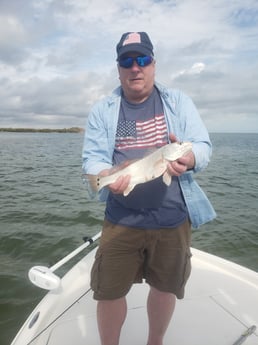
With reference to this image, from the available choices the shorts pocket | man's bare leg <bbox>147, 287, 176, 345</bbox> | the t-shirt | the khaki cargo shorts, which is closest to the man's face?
the t-shirt

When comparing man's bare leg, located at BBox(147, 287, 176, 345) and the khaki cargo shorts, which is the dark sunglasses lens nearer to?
the khaki cargo shorts

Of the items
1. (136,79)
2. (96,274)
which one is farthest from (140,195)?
(136,79)

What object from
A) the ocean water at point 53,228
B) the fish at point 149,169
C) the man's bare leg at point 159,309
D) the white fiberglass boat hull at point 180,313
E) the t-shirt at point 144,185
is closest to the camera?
the fish at point 149,169

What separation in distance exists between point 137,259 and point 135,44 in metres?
2.09

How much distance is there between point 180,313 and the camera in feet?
15.0

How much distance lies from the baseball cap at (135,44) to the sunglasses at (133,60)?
5 cm

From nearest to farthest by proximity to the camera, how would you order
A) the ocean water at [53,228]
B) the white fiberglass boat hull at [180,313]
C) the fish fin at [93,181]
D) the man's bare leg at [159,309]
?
the fish fin at [93,181], the man's bare leg at [159,309], the white fiberglass boat hull at [180,313], the ocean water at [53,228]

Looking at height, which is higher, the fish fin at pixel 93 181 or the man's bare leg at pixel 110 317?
the fish fin at pixel 93 181

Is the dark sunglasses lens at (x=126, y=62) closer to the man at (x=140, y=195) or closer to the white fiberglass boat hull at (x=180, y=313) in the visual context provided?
the man at (x=140, y=195)

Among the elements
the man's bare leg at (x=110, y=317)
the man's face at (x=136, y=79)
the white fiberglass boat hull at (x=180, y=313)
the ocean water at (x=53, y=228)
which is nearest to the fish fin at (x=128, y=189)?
the man's face at (x=136, y=79)

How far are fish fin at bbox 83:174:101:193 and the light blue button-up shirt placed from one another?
0.26 ft

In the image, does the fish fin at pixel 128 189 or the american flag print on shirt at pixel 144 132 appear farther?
the american flag print on shirt at pixel 144 132

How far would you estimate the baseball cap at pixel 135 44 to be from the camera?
3.13 metres

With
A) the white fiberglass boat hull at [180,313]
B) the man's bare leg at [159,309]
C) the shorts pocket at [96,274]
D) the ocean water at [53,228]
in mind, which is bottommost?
the ocean water at [53,228]
